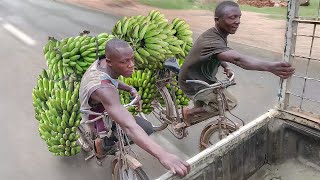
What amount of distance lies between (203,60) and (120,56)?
969mm

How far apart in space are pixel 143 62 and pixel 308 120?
6.30 ft

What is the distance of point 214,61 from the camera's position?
3.71m

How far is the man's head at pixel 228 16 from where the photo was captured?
3402 millimetres

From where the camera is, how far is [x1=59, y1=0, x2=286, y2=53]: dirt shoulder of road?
9430mm

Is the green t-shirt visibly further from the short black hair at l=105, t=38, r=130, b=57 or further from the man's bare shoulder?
the man's bare shoulder

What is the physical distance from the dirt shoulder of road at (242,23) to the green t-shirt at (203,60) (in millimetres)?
5257

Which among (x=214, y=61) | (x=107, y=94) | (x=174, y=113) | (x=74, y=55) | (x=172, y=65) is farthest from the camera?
(x=174, y=113)

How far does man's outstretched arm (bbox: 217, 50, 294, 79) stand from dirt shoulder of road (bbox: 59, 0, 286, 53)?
5722mm

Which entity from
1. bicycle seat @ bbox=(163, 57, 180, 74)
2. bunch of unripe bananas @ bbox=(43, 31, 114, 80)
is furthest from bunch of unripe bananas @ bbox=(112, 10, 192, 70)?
bunch of unripe bananas @ bbox=(43, 31, 114, 80)

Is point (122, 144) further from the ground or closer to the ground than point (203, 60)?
closer to the ground

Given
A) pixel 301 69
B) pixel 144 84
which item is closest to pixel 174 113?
pixel 144 84

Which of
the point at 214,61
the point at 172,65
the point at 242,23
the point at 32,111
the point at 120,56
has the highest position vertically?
the point at 120,56

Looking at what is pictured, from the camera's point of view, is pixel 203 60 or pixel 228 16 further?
pixel 203 60

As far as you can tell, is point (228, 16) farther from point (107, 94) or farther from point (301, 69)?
point (301, 69)
